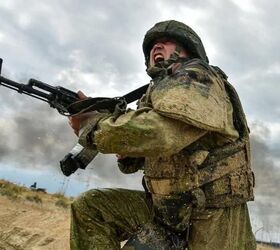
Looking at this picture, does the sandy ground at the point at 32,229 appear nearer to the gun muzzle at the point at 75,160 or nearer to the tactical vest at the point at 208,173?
the gun muzzle at the point at 75,160

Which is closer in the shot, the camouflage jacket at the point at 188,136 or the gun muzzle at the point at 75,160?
the camouflage jacket at the point at 188,136

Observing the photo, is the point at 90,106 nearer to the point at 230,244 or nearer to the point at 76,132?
the point at 76,132

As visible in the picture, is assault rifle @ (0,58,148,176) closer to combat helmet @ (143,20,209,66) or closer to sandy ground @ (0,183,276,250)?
combat helmet @ (143,20,209,66)

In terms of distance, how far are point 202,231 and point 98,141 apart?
977 mm

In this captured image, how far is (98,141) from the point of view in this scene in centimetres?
299

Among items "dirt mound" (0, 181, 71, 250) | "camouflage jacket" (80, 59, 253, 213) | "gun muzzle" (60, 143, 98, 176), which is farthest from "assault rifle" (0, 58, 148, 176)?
"dirt mound" (0, 181, 71, 250)

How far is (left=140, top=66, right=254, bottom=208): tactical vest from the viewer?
3168 mm

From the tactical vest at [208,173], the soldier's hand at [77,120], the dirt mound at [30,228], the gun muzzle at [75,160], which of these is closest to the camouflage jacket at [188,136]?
the tactical vest at [208,173]

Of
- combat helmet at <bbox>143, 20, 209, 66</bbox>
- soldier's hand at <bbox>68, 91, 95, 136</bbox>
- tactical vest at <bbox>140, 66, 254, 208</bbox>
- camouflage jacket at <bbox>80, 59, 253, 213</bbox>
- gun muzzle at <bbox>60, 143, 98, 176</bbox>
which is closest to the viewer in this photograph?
camouflage jacket at <bbox>80, 59, 253, 213</bbox>

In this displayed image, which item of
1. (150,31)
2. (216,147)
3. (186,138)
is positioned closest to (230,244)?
(216,147)

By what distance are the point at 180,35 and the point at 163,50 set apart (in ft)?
0.60

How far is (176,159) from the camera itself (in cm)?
322

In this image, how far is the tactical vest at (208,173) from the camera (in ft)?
10.4

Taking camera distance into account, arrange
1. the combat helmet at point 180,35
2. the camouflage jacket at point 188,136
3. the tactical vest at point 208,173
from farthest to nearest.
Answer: the combat helmet at point 180,35 → the tactical vest at point 208,173 → the camouflage jacket at point 188,136
